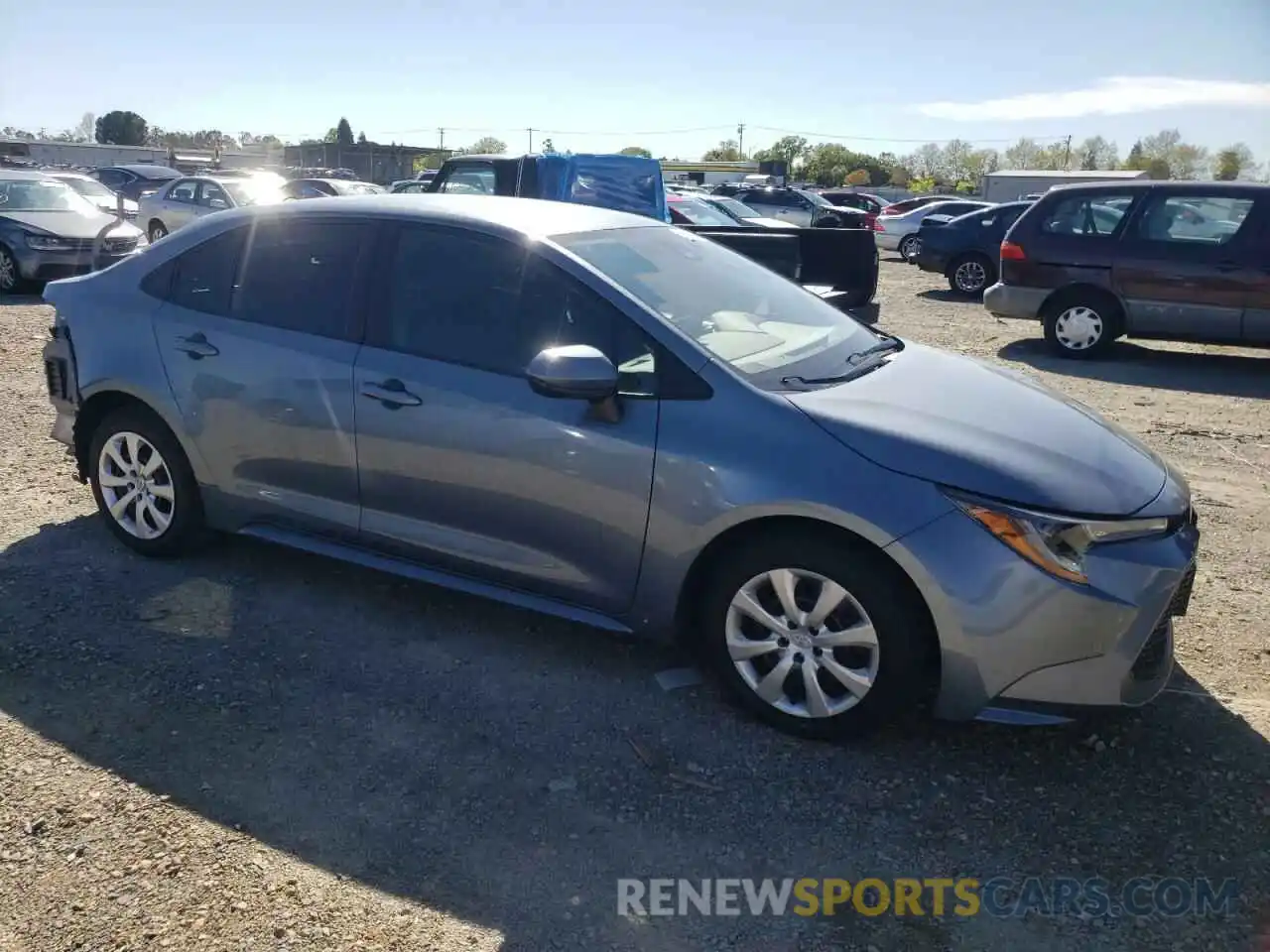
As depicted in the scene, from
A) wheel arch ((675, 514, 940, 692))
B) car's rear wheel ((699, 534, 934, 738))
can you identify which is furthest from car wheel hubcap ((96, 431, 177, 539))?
car's rear wheel ((699, 534, 934, 738))

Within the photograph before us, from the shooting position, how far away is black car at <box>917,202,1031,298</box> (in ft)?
49.2

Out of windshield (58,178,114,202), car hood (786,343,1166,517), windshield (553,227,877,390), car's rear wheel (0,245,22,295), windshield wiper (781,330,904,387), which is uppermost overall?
windshield (553,227,877,390)

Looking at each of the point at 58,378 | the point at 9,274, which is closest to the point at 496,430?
the point at 58,378

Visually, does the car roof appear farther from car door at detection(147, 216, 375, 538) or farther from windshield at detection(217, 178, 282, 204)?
windshield at detection(217, 178, 282, 204)

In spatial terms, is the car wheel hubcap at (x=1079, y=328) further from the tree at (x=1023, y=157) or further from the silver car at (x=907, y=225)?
the tree at (x=1023, y=157)

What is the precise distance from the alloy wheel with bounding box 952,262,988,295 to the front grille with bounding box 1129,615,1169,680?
13.3 m

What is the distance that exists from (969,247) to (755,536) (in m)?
13.5

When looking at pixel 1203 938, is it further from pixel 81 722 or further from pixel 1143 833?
pixel 81 722

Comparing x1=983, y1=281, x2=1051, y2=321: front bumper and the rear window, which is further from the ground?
the rear window

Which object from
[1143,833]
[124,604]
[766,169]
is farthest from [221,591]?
[766,169]

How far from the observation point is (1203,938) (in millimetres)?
2402

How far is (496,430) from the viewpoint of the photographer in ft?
11.2

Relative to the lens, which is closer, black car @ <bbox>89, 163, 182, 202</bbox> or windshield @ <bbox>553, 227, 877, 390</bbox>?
windshield @ <bbox>553, 227, 877, 390</bbox>

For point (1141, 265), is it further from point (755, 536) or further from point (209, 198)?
point (209, 198)
